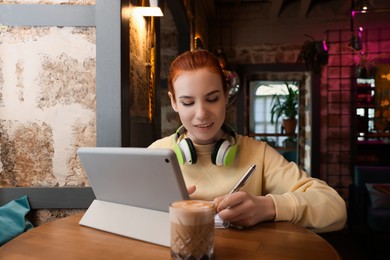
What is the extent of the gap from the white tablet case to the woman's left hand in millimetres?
162

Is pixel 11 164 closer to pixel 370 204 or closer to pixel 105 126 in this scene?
pixel 105 126

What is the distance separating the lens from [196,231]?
0.80 metres

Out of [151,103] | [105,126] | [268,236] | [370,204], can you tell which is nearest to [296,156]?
[370,204]

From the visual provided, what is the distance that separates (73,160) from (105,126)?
249 millimetres

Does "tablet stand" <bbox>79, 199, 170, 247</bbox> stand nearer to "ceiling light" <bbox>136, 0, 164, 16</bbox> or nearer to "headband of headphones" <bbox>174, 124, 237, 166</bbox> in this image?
"headband of headphones" <bbox>174, 124, 237, 166</bbox>

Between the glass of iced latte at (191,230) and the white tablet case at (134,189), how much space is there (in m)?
0.10

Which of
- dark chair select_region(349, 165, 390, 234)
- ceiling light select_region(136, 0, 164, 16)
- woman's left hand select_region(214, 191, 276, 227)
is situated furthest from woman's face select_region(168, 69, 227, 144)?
dark chair select_region(349, 165, 390, 234)

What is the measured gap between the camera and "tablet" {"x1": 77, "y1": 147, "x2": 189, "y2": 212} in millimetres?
875

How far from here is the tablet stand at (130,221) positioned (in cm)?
96

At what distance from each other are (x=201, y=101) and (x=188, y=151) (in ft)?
0.67

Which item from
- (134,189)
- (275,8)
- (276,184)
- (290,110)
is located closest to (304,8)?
(275,8)

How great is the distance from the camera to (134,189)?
995 millimetres

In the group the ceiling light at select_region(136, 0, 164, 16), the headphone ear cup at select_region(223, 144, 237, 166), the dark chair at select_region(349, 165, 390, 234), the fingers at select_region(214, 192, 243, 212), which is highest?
the ceiling light at select_region(136, 0, 164, 16)

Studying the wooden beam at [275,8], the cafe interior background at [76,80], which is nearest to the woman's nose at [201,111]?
the cafe interior background at [76,80]
